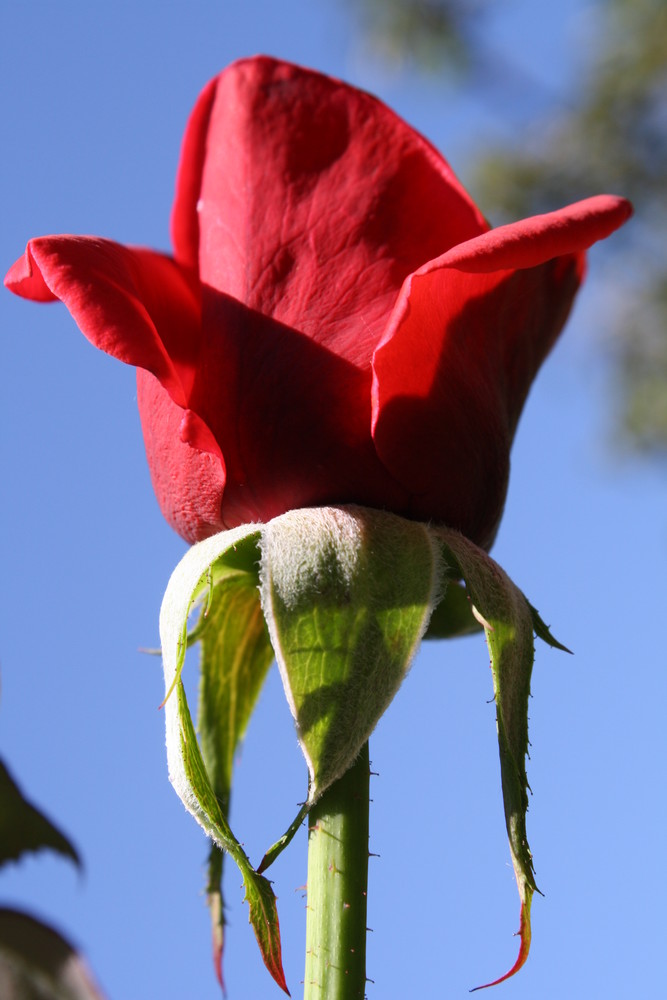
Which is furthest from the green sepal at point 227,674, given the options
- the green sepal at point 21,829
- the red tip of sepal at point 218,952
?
the green sepal at point 21,829

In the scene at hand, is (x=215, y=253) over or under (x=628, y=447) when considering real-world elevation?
under

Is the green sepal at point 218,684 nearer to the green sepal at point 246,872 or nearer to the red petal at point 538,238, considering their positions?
the green sepal at point 246,872

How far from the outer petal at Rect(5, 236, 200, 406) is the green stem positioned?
0.14m

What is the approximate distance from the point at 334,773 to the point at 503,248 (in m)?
0.17

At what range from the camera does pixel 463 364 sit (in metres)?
0.41

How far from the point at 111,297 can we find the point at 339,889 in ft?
0.67

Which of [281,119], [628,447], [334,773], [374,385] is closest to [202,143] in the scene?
[281,119]

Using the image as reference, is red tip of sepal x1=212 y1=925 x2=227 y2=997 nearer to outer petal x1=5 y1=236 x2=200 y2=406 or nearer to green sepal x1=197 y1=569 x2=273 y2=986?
green sepal x1=197 y1=569 x2=273 y2=986

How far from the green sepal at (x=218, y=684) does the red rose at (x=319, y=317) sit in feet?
0.07

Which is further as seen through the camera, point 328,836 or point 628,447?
point 628,447

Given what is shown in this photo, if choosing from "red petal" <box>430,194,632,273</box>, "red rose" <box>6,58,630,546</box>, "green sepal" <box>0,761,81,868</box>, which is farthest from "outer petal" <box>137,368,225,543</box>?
"green sepal" <box>0,761,81,868</box>

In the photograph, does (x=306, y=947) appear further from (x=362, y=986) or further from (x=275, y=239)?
(x=275, y=239)

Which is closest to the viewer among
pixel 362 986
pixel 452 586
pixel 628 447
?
pixel 362 986

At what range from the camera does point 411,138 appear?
43cm
